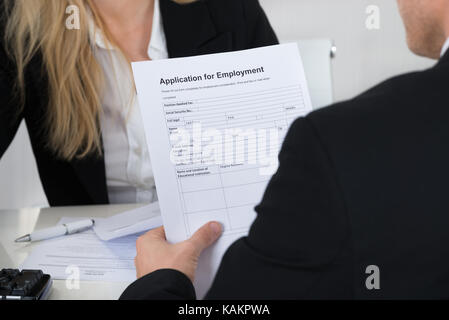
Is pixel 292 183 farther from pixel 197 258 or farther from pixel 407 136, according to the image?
pixel 197 258

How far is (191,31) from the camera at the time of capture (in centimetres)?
123

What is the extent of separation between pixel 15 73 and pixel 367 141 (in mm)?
971

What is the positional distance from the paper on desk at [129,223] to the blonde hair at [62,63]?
23 centimetres

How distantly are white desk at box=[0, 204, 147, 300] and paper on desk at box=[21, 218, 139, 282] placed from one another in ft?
0.06

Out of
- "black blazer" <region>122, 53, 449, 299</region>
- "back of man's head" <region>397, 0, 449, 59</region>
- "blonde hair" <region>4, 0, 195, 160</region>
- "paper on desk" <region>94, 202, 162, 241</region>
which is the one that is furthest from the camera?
"blonde hair" <region>4, 0, 195, 160</region>

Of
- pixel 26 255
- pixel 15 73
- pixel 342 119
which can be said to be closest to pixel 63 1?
pixel 15 73

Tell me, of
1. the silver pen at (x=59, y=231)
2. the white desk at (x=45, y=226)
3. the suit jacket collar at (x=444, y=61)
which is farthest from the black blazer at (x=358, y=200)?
the silver pen at (x=59, y=231)

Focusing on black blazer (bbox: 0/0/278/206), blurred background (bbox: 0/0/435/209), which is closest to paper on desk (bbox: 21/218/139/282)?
black blazer (bbox: 0/0/278/206)

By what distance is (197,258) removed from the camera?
64cm

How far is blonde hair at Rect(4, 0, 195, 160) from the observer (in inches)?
44.3

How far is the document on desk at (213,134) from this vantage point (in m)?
0.66

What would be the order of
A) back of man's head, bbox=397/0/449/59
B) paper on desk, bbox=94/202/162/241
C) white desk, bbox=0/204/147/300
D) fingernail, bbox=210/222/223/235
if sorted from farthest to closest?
paper on desk, bbox=94/202/162/241 → white desk, bbox=0/204/147/300 → fingernail, bbox=210/222/223/235 → back of man's head, bbox=397/0/449/59

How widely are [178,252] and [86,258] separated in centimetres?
28

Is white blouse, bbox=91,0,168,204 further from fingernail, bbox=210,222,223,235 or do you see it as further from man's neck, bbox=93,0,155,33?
fingernail, bbox=210,222,223,235
